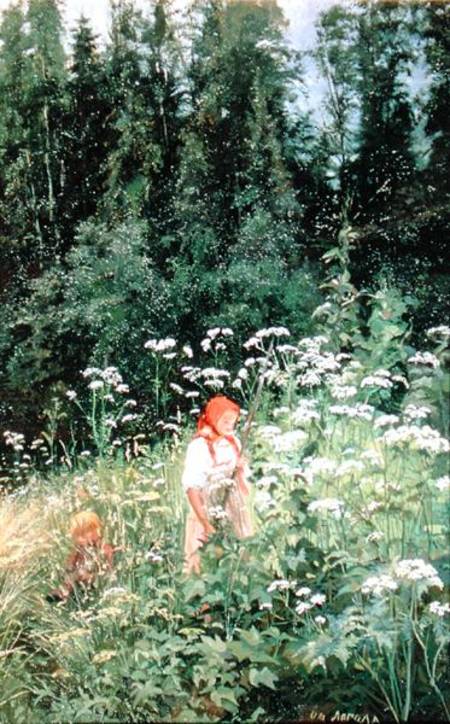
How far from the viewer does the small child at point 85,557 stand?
419 centimetres

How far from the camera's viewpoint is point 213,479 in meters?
4.01

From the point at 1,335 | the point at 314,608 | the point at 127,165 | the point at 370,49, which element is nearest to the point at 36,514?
the point at 1,335

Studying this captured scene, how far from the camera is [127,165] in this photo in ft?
23.9

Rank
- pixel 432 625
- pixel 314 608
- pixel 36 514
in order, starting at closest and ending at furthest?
pixel 432 625 → pixel 314 608 → pixel 36 514

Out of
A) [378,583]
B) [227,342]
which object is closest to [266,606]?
[378,583]

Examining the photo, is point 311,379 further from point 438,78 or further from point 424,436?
point 438,78

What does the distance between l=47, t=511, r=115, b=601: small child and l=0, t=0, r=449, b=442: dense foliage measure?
6.87 feet

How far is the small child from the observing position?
4.19 meters

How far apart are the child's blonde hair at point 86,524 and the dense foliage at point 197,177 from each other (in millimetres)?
2055

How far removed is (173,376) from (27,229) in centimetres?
164

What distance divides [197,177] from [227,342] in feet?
5.08

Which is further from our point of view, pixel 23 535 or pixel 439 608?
pixel 23 535

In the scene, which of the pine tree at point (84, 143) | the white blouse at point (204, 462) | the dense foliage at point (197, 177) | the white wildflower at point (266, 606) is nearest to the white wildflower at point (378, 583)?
the white wildflower at point (266, 606)

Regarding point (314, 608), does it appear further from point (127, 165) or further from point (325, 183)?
point (127, 165)
